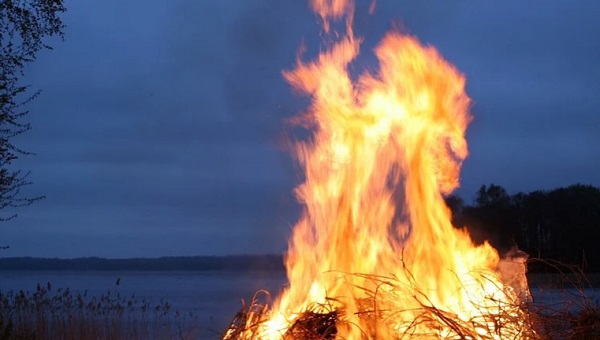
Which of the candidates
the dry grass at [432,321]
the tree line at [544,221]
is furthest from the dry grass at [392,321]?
the tree line at [544,221]

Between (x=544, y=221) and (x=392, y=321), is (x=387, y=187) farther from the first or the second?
(x=544, y=221)

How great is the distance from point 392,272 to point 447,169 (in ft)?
4.35

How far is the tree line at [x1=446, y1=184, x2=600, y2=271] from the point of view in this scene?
25.9m

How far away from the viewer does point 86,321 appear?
13.6 meters

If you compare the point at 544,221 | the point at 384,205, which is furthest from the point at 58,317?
the point at 544,221

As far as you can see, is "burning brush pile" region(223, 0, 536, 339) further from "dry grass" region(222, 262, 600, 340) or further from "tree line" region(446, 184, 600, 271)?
"tree line" region(446, 184, 600, 271)

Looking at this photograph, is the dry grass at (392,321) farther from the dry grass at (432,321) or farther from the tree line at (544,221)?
the tree line at (544,221)

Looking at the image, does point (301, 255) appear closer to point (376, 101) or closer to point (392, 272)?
point (392, 272)

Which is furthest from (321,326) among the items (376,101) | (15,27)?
(15,27)

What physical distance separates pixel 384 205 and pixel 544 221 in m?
24.4

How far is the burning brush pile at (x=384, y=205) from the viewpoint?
6.70 metres

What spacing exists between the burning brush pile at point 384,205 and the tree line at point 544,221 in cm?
1389

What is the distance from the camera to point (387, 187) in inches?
296

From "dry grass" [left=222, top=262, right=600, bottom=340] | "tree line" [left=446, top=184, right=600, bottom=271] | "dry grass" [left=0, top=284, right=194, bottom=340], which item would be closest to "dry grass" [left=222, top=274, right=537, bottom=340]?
"dry grass" [left=222, top=262, right=600, bottom=340]
